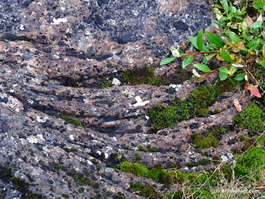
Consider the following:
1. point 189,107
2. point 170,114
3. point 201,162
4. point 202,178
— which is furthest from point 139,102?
point 202,178

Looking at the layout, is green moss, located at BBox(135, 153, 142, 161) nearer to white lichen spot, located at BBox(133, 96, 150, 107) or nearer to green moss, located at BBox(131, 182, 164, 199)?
green moss, located at BBox(131, 182, 164, 199)

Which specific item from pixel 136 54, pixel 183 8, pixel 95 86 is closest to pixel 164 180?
pixel 95 86

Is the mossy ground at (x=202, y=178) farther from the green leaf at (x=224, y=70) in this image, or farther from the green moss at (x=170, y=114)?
the green leaf at (x=224, y=70)

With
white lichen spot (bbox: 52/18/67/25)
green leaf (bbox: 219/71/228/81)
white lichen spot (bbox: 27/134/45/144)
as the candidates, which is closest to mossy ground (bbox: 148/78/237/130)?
green leaf (bbox: 219/71/228/81)

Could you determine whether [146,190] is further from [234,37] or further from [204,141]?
[234,37]

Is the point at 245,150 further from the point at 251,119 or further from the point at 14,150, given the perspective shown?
the point at 14,150

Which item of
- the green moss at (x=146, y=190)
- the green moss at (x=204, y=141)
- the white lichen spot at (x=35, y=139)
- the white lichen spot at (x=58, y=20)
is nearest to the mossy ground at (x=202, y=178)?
the green moss at (x=146, y=190)

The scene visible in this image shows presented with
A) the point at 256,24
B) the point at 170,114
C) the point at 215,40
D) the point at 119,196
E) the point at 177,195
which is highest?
the point at 256,24

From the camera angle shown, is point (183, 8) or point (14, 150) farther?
point (183, 8)
